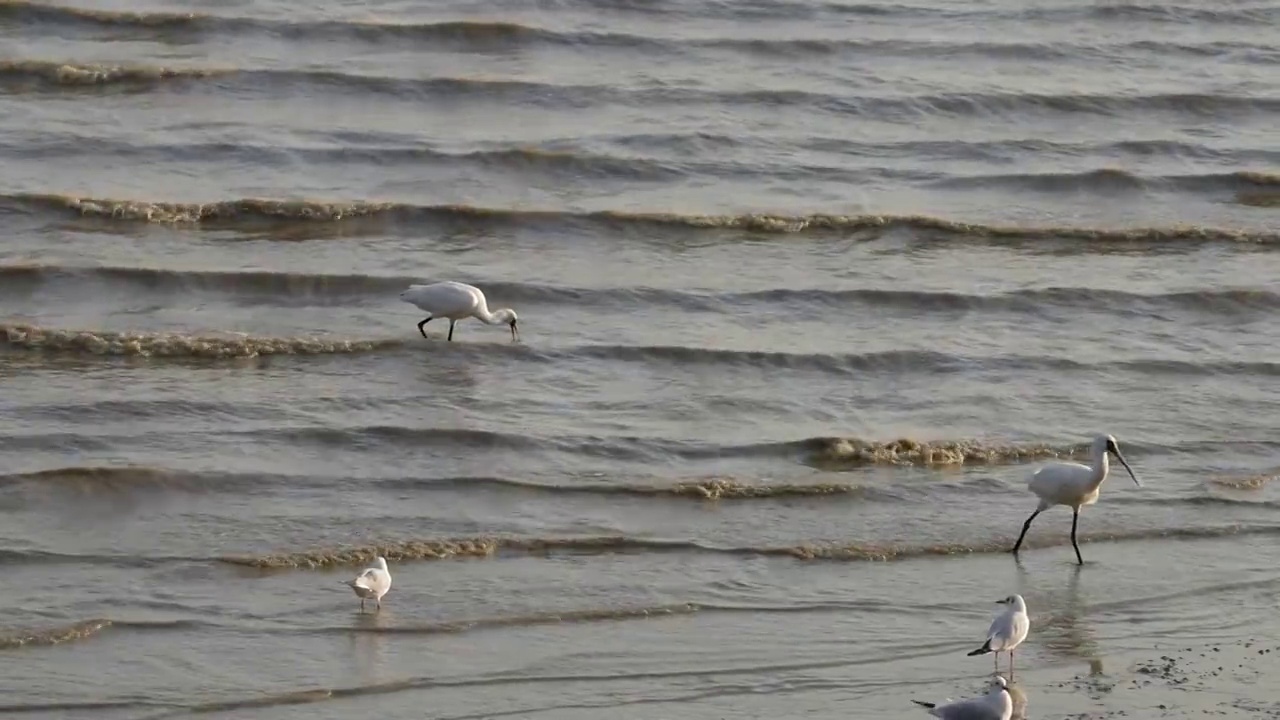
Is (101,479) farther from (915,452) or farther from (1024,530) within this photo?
(1024,530)

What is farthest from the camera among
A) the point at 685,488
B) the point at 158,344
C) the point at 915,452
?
the point at 158,344

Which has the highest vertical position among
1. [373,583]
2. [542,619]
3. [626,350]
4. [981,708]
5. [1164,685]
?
[981,708]

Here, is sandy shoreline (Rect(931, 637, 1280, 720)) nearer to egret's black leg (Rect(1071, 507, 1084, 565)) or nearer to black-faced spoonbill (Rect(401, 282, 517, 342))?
egret's black leg (Rect(1071, 507, 1084, 565))

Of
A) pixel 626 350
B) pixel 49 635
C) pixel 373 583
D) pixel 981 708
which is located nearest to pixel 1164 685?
pixel 981 708

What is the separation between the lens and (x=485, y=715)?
7.81m

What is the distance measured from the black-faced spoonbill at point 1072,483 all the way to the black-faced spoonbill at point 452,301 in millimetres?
3645

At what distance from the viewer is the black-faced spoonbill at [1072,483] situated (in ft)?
32.9

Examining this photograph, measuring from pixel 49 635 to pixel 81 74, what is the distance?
29.2 ft

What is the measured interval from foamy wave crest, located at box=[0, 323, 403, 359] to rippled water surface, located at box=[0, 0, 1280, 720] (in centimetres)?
3

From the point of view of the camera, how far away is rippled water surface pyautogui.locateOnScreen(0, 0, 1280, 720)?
8688mm

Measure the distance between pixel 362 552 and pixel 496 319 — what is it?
11.1 ft

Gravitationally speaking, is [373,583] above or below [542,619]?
above

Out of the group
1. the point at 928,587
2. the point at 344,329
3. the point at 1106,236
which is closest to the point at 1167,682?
the point at 928,587

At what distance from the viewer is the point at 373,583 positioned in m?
8.68
